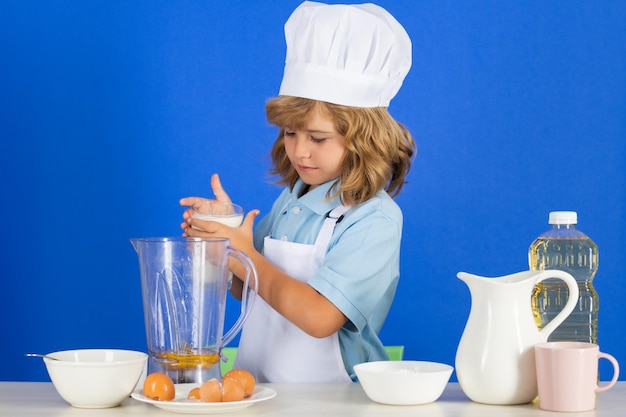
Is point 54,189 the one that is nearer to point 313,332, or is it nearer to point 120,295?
point 120,295

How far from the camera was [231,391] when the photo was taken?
3.69ft

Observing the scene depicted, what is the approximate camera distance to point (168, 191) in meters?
2.52

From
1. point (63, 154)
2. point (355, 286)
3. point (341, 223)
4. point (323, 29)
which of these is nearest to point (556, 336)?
point (355, 286)

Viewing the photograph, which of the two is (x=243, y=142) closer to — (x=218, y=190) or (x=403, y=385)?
(x=218, y=190)

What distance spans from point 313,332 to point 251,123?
1.13 m

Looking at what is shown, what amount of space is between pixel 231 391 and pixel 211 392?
23 mm

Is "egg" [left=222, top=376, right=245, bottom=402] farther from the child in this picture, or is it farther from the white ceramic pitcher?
the child

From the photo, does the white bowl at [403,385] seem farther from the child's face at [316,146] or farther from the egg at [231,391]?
the child's face at [316,146]

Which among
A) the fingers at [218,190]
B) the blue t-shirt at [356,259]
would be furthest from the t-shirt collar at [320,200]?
the fingers at [218,190]

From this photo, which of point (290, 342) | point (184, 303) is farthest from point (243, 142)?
point (184, 303)

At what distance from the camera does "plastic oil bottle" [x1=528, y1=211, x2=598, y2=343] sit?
1.27 meters

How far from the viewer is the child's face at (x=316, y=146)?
1.60 meters

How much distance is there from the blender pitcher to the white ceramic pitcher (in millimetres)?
317

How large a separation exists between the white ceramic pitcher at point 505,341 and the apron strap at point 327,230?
1.59 feet
